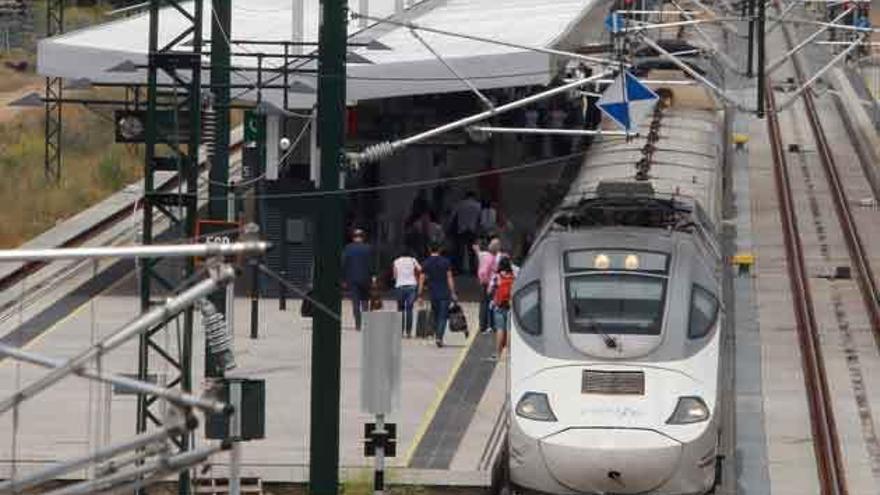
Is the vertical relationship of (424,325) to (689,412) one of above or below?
below

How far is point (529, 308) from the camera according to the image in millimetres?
23156

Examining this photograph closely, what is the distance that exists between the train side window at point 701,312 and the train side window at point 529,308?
4.50ft

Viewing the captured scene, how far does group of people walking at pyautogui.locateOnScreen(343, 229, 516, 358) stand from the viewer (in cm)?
3120

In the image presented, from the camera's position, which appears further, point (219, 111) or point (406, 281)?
point (406, 281)

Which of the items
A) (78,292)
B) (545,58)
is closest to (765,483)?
(545,58)

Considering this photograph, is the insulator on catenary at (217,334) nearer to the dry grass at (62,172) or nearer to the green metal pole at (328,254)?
the green metal pole at (328,254)

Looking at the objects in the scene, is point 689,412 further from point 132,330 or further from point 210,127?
point 132,330

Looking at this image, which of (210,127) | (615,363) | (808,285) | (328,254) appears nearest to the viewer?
(328,254)

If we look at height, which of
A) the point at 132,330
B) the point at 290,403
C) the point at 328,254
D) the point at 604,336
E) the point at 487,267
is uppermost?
the point at 132,330

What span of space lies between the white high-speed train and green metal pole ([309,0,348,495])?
70.1 inches

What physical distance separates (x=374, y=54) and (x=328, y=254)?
50.1 feet

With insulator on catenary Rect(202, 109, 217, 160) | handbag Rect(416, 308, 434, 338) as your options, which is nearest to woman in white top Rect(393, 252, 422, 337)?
handbag Rect(416, 308, 434, 338)

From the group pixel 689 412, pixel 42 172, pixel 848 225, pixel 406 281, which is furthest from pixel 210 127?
pixel 42 172

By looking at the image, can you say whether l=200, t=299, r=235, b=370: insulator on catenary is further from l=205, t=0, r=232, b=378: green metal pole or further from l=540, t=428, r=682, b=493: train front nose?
l=205, t=0, r=232, b=378: green metal pole
